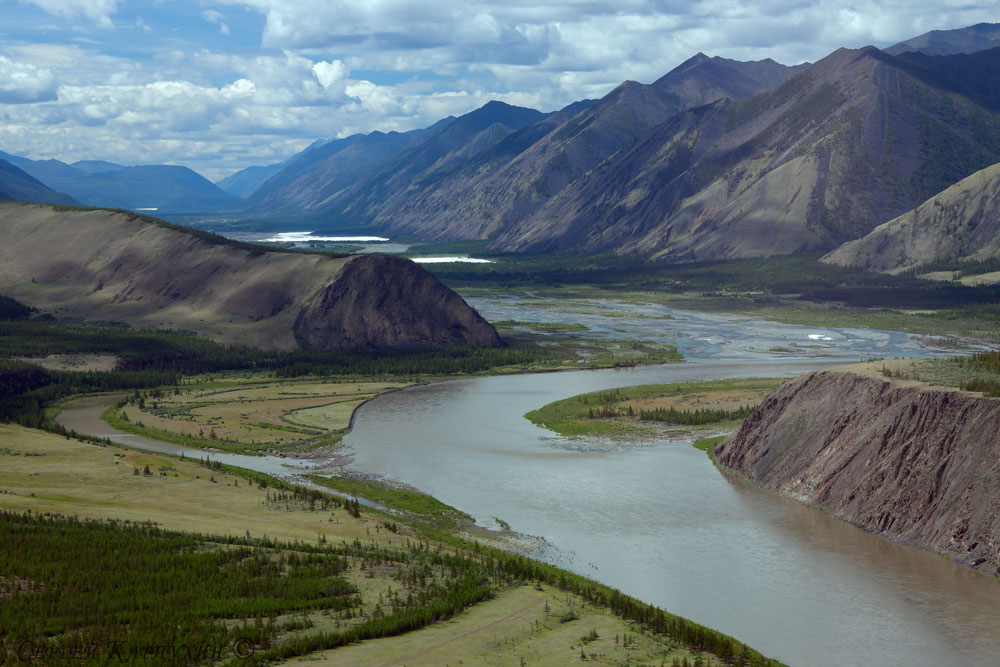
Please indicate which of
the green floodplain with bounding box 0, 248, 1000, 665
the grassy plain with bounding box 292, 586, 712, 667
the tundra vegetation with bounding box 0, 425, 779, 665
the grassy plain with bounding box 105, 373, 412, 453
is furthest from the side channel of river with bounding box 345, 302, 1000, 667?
the grassy plain with bounding box 292, 586, 712, 667

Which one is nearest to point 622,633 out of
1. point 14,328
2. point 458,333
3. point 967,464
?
point 967,464

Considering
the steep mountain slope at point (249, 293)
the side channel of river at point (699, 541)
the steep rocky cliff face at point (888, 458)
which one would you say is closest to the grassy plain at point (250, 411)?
the side channel of river at point (699, 541)

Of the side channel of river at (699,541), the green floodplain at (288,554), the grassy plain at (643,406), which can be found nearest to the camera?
the green floodplain at (288,554)

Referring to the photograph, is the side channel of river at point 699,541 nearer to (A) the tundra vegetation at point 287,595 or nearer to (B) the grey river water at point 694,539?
(B) the grey river water at point 694,539

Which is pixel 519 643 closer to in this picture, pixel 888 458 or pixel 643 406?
pixel 888 458

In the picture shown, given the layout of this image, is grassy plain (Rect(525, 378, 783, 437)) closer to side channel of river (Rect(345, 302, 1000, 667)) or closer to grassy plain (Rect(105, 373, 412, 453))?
side channel of river (Rect(345, 302, 1000, 667))

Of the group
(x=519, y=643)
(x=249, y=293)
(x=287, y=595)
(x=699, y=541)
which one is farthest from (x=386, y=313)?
(x=519, y=643)

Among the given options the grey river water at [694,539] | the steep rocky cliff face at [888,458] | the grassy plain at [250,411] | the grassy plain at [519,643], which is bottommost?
the grassy plain at [250,411]
